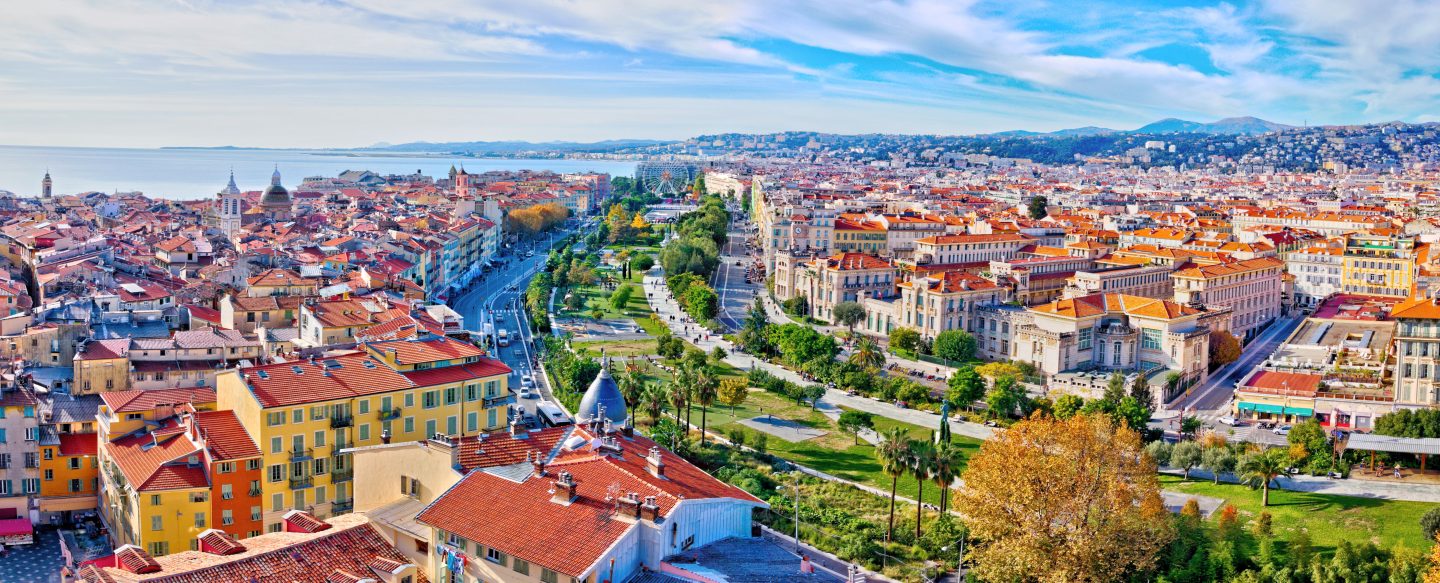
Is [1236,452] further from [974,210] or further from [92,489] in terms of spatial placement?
[974,210]

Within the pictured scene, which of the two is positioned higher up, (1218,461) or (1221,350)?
(1221,350)

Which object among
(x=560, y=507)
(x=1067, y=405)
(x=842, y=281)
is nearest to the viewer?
(x=560, y=507)

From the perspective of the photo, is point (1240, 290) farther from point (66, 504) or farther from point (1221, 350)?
point (66, 504)

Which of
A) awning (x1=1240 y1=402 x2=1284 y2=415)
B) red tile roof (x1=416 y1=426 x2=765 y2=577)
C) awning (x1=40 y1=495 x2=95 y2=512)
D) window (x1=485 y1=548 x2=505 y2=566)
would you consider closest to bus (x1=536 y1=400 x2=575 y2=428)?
awning (x1=40 y1=495 x2=95 y2=512)

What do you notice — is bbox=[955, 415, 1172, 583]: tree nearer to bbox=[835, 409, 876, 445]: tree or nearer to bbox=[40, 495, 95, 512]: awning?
bbox=[835, 409, 876, 445]: tree

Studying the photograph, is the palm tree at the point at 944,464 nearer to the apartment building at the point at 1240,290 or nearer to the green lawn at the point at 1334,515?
the green lawn at the point at 1334,515

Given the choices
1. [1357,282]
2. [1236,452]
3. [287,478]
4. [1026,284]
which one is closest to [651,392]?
[287,478]

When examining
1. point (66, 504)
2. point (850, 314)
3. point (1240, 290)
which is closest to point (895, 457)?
point (66, 504)

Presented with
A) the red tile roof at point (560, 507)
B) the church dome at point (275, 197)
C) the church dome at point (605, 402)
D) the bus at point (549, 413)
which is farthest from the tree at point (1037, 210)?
the red tile roof at point (560, 507)
